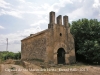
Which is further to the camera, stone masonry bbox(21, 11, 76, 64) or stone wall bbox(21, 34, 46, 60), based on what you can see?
stone wall bbox(21, 34, 46, 60)

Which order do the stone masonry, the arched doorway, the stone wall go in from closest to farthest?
1. the stone masonry
2. the stone wall
3. the arched doorway

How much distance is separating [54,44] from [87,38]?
6.47 m

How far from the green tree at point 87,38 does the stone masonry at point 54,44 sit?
173 centimetres

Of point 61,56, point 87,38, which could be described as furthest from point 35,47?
point 87,38

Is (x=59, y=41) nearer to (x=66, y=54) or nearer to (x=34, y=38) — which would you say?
(x=66, y=54)

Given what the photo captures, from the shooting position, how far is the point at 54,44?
21.0 meters

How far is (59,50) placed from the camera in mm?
23375

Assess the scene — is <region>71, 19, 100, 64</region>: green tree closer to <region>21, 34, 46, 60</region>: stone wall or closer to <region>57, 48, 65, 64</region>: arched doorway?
<region>57, 48, 65, 64</region>: arched doorway

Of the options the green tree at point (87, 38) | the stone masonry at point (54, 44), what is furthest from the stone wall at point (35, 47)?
the green tree at point (87, 38)

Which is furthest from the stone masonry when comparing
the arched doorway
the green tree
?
the green tree

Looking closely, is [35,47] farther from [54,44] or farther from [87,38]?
[87,38]

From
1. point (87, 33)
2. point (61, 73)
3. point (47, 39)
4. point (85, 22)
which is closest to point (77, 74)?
point (61, 73)

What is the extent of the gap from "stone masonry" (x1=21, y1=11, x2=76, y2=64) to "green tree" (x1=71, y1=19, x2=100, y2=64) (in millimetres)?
1727

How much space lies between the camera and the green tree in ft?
70.2
